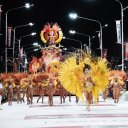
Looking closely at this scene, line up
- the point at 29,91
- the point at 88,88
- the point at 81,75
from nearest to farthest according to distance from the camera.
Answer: the point at 88,88 → the point at 81,75 → the point at 29,91

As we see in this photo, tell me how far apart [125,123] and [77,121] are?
7.04ft

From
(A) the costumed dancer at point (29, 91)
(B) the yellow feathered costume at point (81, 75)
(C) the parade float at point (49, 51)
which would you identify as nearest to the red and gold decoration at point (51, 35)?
(C) the parade float at point (49, 51)

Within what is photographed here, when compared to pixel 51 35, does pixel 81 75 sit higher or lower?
lower

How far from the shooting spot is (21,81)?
40469 mm

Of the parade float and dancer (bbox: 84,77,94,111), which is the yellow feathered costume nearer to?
dancer (bbox: 84,77,94,111)

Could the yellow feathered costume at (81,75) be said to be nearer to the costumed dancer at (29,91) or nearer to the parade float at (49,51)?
the costumed dancer at (29,91)

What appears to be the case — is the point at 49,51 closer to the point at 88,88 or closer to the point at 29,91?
the point at 29,91

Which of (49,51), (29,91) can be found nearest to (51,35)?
(49,51)

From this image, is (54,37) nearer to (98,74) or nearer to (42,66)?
(42,66)

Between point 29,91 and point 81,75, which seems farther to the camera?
point 29,91

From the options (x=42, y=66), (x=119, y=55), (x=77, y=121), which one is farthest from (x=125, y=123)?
(x=119, y=55)

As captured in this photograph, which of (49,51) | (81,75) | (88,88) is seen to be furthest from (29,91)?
(49,51)

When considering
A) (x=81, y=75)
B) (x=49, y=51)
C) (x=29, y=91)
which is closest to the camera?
(x=81, y=75)

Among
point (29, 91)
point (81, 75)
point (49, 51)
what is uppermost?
point (49, 51)
